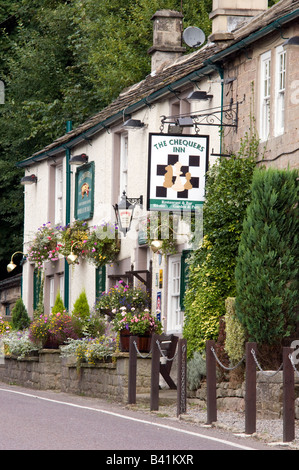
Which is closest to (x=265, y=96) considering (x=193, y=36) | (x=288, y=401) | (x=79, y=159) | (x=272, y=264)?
(x=272, y=264)

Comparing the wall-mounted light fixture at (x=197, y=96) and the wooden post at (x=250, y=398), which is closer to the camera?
the wooden post at (x=250, y=398)

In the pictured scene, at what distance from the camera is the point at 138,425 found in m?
14.6

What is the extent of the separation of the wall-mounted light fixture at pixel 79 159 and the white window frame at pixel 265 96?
31.6ft

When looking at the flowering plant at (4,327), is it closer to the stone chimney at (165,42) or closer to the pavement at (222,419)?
the stone chimney at (165,42)

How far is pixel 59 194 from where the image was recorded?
1222 inches

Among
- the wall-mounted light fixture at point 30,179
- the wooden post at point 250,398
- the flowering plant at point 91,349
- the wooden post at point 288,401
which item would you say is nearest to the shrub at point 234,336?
the flowering plant at point 91,349

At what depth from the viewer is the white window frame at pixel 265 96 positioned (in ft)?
63.5

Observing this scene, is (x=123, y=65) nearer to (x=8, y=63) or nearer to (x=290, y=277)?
(x=8, y=63)

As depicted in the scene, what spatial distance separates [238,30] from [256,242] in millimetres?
6287

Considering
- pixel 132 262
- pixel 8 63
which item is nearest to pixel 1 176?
pixel 8 63

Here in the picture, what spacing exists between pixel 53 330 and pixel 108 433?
1160cm

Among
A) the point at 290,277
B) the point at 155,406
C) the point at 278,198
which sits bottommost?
the point at 155,406

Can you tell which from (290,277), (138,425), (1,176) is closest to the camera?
(138,425)

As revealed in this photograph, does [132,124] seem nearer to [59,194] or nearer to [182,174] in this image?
[182,174]
